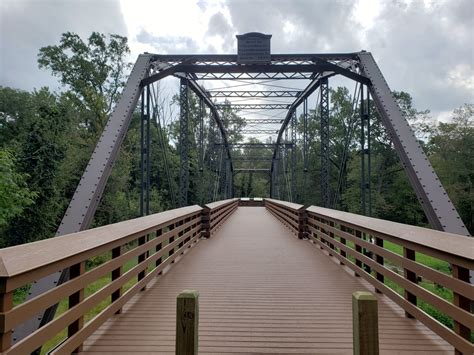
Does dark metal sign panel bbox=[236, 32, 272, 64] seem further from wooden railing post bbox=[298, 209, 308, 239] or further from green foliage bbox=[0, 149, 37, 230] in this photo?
green foliage bbox=[0, 149, 37, 230]

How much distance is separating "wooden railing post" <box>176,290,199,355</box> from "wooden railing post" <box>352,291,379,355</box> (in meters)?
0.63

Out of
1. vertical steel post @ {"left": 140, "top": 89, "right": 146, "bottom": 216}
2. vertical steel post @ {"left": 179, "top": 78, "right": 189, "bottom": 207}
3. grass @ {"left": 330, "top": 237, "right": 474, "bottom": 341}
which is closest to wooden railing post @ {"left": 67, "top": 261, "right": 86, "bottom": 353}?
grass @ {"left": 330, "top": 237, "right": 474, "bottom": 341}

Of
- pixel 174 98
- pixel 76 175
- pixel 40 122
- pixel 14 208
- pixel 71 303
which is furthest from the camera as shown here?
pixel 174 98

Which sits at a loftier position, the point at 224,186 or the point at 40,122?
the point at 40,122

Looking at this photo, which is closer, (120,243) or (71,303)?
(71,303)

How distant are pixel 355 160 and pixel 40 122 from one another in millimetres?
24395

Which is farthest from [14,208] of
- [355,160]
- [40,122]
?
[355,160]

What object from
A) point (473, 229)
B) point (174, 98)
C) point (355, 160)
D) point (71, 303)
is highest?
point (174, 98)

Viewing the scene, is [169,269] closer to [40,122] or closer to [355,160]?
[40,122]

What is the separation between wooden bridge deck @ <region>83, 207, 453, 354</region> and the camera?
2838 millimetres

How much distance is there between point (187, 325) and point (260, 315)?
91.0 inches

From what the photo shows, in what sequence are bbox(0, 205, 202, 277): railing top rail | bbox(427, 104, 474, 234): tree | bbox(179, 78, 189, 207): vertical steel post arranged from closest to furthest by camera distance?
bbox(0, 205, 202, 277): railing top rail < bbox(179, 78, 189, 207): vertical steel post < bbox(427, 104, 474, 234): tree

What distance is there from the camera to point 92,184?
5.97 metres

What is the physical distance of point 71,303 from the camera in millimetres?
2625
